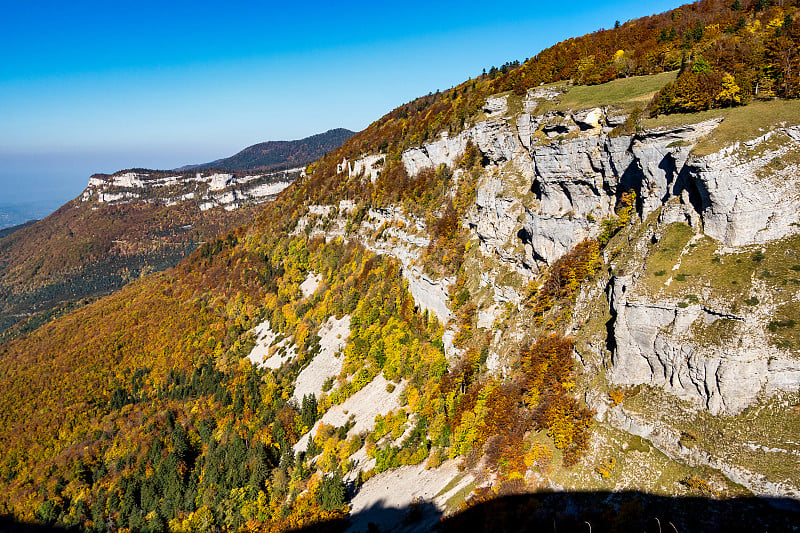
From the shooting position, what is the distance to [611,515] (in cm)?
2238

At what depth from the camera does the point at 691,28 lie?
154ft

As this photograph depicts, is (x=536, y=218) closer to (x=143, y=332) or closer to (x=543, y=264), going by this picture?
(x=543, y=264)

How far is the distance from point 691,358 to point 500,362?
53.9 feet

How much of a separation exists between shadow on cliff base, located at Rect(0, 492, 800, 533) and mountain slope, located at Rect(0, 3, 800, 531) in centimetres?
14

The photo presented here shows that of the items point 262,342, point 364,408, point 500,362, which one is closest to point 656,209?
point 500,362

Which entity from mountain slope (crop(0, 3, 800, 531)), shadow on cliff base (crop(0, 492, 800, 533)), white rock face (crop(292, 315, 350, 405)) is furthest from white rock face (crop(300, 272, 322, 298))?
shadow on cliff base (crop(0, 492, 800, 533))

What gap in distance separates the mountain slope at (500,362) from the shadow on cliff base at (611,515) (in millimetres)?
135

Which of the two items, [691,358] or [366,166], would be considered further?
[366,166]

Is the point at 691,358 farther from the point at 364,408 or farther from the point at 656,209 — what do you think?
the point at 364,408

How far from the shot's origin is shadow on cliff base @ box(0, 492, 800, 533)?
1888cm

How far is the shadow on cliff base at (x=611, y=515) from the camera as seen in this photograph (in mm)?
18875

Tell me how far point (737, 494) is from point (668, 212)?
1828 centimetres

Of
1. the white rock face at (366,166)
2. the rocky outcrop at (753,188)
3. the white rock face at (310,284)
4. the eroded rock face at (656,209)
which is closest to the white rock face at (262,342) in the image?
the white rock face at (310,284)

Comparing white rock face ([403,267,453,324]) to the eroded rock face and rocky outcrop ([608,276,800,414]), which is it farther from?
rocky outcrop ([608,276,800,414])
